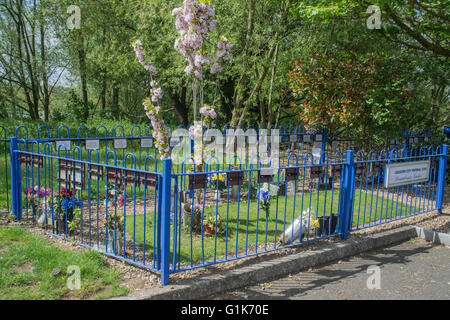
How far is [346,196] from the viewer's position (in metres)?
5.50

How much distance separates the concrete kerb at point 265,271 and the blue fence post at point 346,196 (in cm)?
23

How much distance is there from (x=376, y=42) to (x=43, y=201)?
34.5 ft

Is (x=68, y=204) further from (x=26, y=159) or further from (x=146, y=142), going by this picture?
(x=146, y=142)

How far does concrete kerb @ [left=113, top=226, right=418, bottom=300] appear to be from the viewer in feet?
12.5

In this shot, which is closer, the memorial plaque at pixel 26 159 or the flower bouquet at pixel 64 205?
the flower bouquet at pixel 64 205

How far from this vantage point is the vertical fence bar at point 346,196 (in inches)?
216

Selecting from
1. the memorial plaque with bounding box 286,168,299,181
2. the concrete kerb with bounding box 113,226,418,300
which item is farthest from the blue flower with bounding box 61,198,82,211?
the memorial plaque with bounding box 286,168,299,181

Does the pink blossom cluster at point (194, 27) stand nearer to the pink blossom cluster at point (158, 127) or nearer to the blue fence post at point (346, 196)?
the pink blossom cluster at point (158, 127)

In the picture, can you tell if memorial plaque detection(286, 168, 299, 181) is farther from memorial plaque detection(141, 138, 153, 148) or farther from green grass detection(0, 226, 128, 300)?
memorial plaque detection(141, 138, 153, 148)

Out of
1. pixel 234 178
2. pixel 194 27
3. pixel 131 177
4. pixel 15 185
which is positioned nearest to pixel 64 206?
pixel 15 185

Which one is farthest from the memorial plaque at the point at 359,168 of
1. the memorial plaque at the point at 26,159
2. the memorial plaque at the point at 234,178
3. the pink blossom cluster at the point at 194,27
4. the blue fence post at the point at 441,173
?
the memorial plaque at the point at 26,159

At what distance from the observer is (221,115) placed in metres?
18.8

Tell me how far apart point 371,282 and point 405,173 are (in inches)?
102
